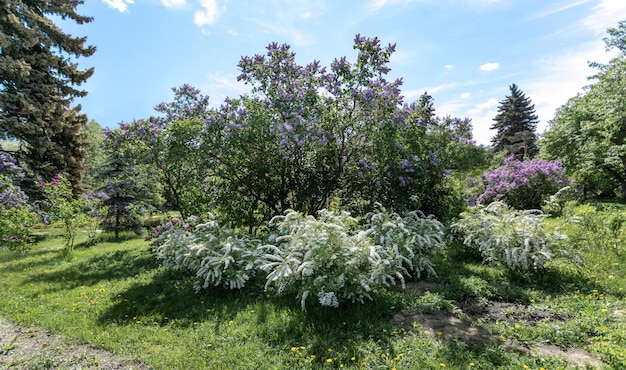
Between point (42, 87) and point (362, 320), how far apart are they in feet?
54.2

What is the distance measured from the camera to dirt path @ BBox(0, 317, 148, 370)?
3154 millimetres

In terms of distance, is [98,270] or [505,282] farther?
[98,270]

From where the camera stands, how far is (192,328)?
3.79 m

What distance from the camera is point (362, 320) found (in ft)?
11.8

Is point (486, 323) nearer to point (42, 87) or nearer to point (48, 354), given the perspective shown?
point (48, 354)

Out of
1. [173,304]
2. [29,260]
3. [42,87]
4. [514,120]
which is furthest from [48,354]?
[514,120]

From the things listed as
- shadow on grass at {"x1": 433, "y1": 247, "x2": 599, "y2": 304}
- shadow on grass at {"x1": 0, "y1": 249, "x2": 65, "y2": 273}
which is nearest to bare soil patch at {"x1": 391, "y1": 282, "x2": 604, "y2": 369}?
shadow on grass at {"x1": 433, "y1": 247, "x2": 599, "y2": 304}

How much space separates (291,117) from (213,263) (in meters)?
3.31

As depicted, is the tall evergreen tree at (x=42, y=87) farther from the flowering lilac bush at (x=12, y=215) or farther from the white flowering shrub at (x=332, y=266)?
the white flowering shrub at (x=332, y=266)

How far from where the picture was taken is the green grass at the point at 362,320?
2955mm

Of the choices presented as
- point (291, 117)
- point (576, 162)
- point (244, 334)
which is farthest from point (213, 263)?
point (576, 162)

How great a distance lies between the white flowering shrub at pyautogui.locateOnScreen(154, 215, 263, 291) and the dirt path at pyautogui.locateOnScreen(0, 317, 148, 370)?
4.92 feet

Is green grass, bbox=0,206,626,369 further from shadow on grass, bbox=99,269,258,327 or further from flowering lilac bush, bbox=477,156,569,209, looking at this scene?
flowering lilac bush, bbox=477,156,569,209

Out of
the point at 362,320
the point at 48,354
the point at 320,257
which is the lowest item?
the point at 48,354
